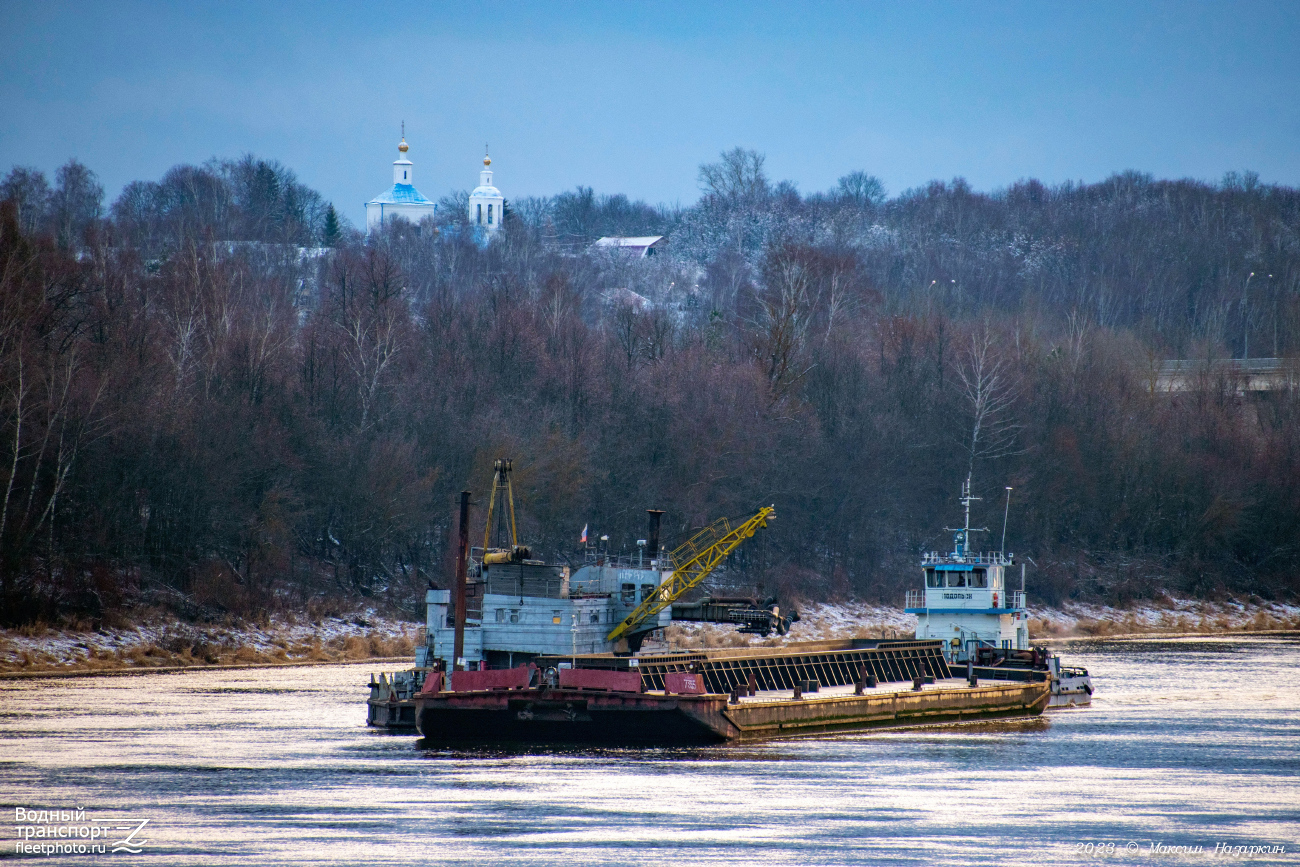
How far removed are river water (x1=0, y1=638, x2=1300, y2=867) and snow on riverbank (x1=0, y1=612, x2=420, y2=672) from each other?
6.38m

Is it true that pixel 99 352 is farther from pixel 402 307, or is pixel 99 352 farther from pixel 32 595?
pixel 402 307

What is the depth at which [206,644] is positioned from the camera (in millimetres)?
61531

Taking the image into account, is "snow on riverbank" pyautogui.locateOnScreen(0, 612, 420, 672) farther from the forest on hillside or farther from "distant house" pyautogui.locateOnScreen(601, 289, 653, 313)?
"distant house" pyautogui.locateOnScreen(601, 289, 653, 313)

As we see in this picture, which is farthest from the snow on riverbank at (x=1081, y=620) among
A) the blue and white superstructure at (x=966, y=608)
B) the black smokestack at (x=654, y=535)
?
the black smokestack at (x=654, y=535)

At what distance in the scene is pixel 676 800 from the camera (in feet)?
106

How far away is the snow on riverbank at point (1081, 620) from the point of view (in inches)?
3027

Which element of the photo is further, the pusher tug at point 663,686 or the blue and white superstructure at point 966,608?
the blue and white superstructure at point 966,608

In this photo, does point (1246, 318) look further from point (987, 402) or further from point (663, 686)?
point (663, 686)

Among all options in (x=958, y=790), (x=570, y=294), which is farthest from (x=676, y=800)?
(x=570, y=294)

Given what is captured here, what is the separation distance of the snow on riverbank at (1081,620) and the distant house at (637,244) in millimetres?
84351

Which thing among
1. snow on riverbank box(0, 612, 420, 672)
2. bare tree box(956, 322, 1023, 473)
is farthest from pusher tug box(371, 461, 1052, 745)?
bare tree box(956, 322, 1023, 473)

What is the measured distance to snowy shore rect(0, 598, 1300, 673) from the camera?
56562 mm

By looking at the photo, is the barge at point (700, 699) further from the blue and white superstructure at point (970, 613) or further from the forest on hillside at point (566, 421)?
the forest on hillside at point (566, 421)

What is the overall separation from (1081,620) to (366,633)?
39699 millimetres
